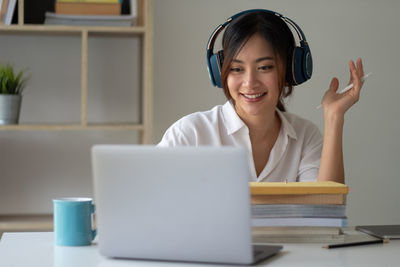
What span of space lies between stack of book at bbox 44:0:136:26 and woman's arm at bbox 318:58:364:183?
0.90 metres

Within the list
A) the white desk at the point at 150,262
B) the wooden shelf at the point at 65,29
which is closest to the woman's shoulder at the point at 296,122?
the wooden shelf at the point at 65,29

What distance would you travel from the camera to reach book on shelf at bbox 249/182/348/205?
4.41ft

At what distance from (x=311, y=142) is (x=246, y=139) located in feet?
0.83

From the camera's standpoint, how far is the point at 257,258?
46.6 inches

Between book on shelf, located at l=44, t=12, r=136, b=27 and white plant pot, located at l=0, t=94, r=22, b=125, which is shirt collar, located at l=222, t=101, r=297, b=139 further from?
white plant pot, located at l=0, t=94, r=22, b=125

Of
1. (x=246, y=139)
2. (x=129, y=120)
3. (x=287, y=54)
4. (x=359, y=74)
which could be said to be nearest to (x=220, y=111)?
(x=246, y=139)

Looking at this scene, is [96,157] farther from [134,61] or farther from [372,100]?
[372,100]

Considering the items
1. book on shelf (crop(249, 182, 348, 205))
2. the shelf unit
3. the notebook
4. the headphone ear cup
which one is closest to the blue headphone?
the headphone ear cup

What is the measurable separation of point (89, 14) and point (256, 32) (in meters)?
0.78

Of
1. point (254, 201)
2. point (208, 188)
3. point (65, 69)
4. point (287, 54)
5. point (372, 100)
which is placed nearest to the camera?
point (208, 188)

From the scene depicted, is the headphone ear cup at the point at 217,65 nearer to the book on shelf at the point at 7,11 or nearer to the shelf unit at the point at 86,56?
the shelf unit at the point at 86,56

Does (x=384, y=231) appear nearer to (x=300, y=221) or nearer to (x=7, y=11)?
(x=300, y=221)

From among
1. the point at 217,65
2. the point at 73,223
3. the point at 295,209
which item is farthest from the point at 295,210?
the point at 217,65

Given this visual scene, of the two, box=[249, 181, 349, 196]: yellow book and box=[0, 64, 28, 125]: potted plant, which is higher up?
box=[0, 64, 28, 125]: potted plant
